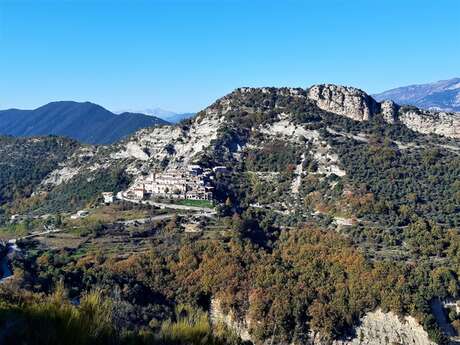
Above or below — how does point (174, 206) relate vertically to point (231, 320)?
above

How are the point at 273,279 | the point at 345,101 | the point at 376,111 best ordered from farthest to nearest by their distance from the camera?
the point at 376,111 < the point at 345,101 < the point at 273,279

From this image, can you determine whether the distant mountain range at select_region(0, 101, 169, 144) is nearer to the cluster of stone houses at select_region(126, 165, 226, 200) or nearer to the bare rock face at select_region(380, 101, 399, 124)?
the cluster of stone houses at select_region(126, 165, 226, 200)

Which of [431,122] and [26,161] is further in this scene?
[26,161]

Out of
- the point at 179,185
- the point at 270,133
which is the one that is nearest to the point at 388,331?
the point at 179,185

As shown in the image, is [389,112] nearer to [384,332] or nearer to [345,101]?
[345,101]

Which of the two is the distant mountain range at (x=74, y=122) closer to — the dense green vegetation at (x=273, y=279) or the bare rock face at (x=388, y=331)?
the dense green vegetation at (x=273, y=279)

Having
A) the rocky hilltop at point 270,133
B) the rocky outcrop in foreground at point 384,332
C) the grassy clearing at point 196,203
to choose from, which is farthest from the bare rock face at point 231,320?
the rocky hilltop at point 270,133

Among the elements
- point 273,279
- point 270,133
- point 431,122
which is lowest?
point 273,279

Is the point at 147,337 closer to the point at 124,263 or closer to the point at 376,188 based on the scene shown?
the point at 124,263

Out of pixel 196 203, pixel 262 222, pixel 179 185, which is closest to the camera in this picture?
pixel 262 222
